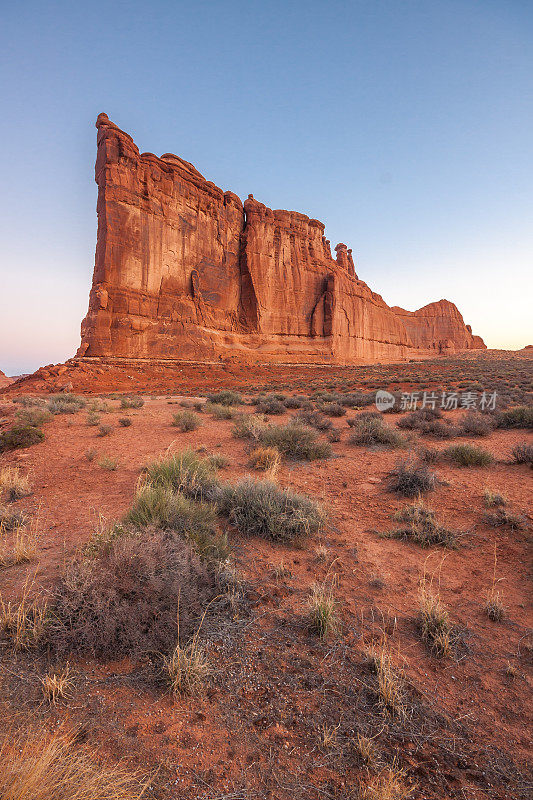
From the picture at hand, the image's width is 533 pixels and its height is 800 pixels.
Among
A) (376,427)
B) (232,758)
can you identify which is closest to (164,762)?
(232,758)

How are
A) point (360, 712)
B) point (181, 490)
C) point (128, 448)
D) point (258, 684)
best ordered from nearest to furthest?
1. point (360, 712)
2. point (258, 684)
3. point (181, 490)
4. point (128, 448)

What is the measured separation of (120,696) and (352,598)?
1.70 metres

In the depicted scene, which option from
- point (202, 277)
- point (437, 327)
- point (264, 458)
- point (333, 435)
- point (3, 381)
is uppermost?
point (437, 327)

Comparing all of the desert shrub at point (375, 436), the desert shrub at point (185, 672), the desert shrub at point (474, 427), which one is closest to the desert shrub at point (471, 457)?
the desert shrub at point (375, 436)

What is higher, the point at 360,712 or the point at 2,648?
the point at 2,648

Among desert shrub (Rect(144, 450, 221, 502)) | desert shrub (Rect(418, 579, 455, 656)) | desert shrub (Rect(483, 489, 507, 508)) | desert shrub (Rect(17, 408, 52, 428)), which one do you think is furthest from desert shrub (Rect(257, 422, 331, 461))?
desert shrub (Rect(17, 408, 52, 428))

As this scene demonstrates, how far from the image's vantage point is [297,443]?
6543 millimetres

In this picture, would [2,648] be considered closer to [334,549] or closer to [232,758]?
[232,758]

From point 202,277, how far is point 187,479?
109 feet

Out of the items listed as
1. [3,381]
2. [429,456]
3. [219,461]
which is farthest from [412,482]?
[3,381]

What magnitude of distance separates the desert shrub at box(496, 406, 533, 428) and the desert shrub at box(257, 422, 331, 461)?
513cm

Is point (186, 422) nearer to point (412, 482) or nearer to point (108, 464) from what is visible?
point (108, 464)

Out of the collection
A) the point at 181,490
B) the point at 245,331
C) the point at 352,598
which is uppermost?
the point at 245,331

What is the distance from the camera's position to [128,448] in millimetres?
7027
